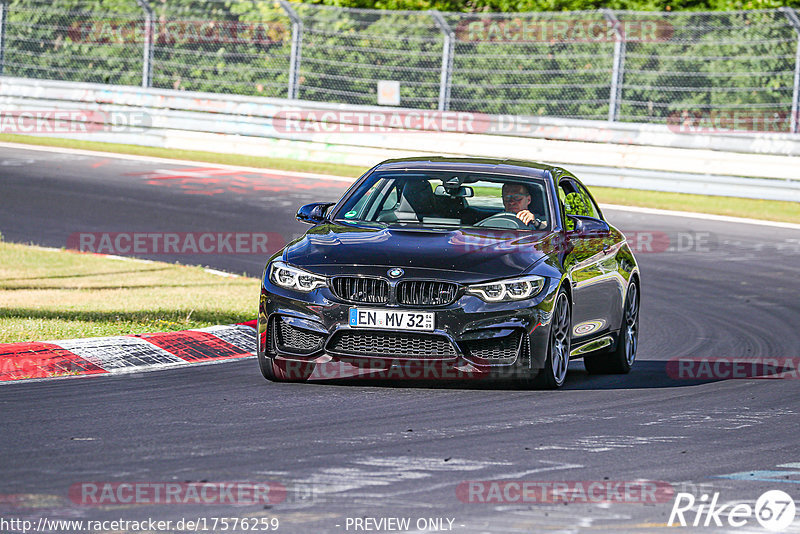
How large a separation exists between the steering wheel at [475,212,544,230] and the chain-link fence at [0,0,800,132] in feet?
43.9

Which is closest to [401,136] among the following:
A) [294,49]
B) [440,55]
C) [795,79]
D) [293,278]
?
[440,55]

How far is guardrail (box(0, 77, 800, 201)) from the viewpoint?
891 inches

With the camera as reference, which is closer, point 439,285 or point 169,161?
point 439,285

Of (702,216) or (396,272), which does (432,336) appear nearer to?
(396,272)

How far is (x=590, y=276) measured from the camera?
9953 mm

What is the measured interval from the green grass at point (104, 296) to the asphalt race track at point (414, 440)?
1463mm

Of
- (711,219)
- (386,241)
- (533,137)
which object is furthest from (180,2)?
(386,241)

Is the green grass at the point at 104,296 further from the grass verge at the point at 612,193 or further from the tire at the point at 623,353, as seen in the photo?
the grass verge at the point at 612,193

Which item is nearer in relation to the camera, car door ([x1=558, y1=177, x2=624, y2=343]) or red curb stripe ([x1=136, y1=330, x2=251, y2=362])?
car door ([x1=558, y1=177, x2=624, y2=343])

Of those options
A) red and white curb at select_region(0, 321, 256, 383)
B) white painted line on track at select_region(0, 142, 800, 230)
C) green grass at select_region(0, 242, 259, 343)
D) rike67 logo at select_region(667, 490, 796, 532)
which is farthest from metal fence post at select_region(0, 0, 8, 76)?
rike67 logo at select_region(667, 490, 796, 532)

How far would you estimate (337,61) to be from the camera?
1000 inches

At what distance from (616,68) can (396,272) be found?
15.5 meters

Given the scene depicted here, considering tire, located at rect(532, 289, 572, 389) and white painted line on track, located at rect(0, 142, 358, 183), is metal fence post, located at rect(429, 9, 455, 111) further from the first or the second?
tire, located at rect(532, 289, 572, 389)

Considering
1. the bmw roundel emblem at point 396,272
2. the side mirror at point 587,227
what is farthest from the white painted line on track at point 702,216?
the bmw roundel emblem at point 396,272
